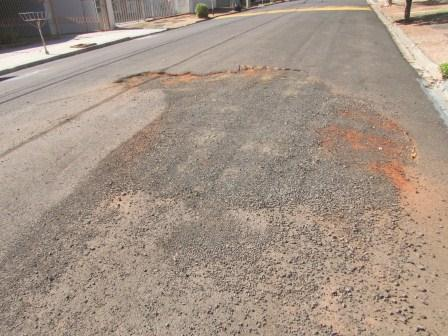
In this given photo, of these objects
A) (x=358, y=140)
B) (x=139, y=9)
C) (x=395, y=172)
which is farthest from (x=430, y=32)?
(x=139, y=9)

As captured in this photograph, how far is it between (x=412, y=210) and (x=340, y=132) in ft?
6.39

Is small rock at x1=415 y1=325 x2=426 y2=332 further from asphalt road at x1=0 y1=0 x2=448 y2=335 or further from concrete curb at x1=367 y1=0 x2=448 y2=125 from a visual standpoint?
concrete curb at x1=367 y1=0 x2=448 y2=125

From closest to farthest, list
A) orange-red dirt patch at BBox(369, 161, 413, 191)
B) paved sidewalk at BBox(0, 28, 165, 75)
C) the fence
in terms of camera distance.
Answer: orange-red dirt patch at BBox(369, 161, 413, 191) < paved sidewalk at BBox(0, 28, 165, 75) < the fence

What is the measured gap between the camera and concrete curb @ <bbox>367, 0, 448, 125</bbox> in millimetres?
6706

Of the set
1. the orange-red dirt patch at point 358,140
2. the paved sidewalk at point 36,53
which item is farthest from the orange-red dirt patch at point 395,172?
the paved sidewalk at point 36,53

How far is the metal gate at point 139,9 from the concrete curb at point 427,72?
74.1ft

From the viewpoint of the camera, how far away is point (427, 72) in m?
8.84

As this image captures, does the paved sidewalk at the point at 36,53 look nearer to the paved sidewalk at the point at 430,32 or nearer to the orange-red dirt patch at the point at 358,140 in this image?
the orange-red dirt patch at the point at 358,140

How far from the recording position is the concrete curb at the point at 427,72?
6.71 m

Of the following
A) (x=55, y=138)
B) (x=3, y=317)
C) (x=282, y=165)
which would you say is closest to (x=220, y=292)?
(x=3, y=317)

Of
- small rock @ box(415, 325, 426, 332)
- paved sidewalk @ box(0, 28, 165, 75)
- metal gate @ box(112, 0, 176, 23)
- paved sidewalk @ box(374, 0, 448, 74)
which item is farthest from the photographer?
metal gate @ box(112, 0, 176, 23)

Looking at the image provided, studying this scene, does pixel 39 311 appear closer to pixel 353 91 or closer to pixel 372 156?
pixel 372 156

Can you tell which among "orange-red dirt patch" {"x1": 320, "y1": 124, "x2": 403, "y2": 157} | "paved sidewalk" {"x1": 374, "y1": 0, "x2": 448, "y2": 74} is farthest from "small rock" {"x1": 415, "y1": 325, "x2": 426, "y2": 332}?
"paved sidewalk" {"x1": 374, "y1": 0, "x2": 448, "y2": 74}

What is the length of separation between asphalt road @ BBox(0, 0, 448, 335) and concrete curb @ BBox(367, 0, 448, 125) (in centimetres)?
28
